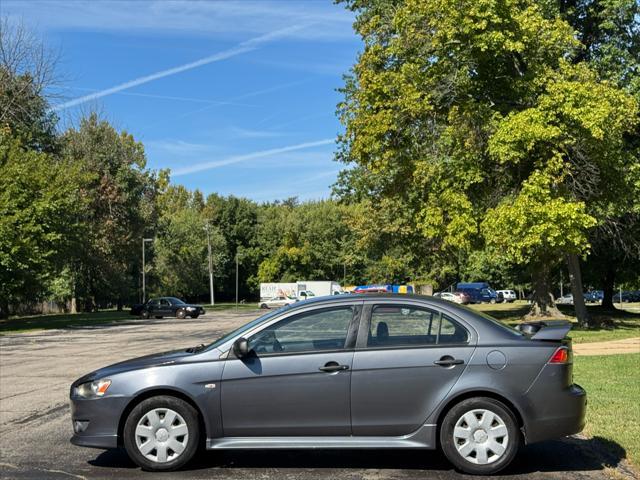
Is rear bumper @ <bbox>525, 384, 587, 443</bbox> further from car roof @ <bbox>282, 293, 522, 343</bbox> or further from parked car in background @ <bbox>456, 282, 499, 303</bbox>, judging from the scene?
parked car in background @ <bbox>456, 282, 499, 303</bbox>

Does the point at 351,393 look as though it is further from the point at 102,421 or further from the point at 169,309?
the point at 169,309

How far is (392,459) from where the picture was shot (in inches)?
262

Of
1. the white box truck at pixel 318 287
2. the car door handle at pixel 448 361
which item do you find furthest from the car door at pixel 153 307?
the car door handle at pixel 448 361

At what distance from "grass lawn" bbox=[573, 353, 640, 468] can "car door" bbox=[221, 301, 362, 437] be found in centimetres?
289

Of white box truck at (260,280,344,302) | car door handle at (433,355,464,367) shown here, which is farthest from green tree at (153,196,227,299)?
car door handle at (433,355,464,367)

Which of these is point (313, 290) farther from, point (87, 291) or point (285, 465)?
point (285, 465)

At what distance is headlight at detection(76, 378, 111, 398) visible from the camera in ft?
20.5

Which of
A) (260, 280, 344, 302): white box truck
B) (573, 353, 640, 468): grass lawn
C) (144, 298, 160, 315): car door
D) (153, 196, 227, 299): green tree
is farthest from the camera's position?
(153, 196, 227, 299): green tree

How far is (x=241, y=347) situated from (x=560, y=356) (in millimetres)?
2902

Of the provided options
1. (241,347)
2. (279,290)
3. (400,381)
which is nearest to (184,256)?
(279,290)

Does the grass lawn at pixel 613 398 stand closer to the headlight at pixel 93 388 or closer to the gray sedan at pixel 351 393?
the gray sedan at pixel 351 393

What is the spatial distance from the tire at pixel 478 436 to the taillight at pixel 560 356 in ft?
2.08

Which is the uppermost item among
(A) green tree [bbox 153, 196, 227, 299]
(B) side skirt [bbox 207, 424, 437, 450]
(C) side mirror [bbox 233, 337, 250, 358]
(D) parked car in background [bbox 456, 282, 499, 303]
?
(A) green tree [bbox 153, 196, 227, 299]

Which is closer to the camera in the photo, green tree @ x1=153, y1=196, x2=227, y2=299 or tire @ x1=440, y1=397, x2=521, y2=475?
tire @ x1=440, y1=397, x2=521, y2=475
